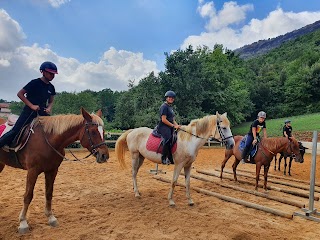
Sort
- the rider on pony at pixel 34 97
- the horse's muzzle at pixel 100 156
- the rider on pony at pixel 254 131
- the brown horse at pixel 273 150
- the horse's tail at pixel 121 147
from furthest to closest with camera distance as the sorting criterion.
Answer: the rider on pony at pixel 254 131, the brown horse at pixel 273 150, the horse's tail at pixel 121 147, the rider on pony at pixel 34 97, the horse's muzzle at pixel 100 156

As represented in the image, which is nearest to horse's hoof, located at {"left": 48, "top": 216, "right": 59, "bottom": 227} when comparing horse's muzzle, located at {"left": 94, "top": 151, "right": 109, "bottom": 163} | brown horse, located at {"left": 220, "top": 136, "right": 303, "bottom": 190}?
horse's muzzle, located at {"left": 94, "top": 151, "right": 109, "bottom": 163}

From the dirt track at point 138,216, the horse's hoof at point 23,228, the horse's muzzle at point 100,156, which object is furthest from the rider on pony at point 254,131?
the horse's hoof at point 23,228

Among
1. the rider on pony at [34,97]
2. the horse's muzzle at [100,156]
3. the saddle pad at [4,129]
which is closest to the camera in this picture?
the horse's muzzle at [100,156]

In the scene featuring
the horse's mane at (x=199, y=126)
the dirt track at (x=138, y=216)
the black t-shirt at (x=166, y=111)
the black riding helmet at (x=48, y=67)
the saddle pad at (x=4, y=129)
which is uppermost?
the black riding helmet at (x=48, y=67)

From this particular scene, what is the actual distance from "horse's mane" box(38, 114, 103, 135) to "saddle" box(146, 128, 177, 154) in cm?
231

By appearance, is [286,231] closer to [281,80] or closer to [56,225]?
[56,225]

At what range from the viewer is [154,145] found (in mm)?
6172

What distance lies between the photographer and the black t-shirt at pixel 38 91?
4223 mm

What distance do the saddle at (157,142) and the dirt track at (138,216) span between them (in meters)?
1.27

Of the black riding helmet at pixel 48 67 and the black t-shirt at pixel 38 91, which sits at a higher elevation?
the black riding helmet at pixel 48 67

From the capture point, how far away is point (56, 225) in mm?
4320

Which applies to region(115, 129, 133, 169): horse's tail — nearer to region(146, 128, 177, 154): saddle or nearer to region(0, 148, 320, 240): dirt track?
region(0, 148, 320, 240): dirt track

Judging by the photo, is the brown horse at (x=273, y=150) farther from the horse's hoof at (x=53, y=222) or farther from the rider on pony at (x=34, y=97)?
the rider on pony at (x=34, y=97)

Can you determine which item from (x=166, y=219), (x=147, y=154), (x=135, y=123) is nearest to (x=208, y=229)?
(x=166, y=219)
